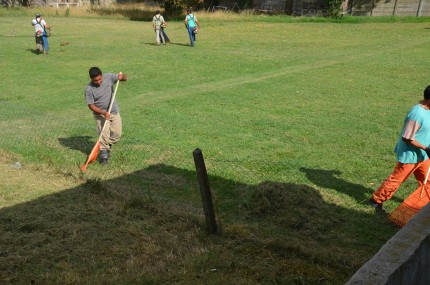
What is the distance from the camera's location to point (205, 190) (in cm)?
543

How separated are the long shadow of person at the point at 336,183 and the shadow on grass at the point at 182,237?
61 centimetres

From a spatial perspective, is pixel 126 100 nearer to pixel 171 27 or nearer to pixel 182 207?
pixel 182 207

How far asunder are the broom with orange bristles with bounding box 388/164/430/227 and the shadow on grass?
14 centimetres

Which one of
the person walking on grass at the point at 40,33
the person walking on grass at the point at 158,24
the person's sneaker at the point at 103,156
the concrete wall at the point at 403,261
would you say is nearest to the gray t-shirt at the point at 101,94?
the person's sneaker at the point at 103,156

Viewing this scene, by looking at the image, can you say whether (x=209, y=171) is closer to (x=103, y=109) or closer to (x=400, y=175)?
(x=103, y=109)

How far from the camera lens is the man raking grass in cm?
834

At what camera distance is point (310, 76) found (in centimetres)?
1647

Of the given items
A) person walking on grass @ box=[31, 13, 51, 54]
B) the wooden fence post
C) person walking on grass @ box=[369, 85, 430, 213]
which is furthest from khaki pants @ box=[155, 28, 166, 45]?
the wooden fence post

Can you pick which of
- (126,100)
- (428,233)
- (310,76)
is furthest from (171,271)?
(310,76)

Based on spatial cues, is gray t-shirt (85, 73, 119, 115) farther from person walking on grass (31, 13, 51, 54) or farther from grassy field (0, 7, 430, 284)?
person walking on grass (31, 13, 51, 54)

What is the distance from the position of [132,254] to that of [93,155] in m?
3.43

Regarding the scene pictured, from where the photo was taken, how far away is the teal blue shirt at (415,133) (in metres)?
6.00

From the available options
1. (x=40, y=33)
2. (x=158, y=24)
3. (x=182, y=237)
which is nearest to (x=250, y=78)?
(x=158, y=24)

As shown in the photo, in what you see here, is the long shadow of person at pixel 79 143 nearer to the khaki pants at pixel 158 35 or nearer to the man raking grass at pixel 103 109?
the man raking grass at pixel 103 109
